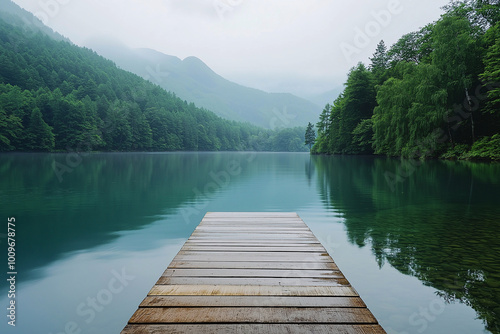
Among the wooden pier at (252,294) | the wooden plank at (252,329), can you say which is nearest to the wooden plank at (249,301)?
the wooden pier at (252,294)

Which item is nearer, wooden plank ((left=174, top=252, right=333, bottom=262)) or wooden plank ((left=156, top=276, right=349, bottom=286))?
wooden plank ((left=156, top=276, right=349, bottom=286))

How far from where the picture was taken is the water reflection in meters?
4.74

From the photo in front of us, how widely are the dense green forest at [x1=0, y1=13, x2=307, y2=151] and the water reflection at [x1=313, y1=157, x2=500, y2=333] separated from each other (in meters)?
68.1

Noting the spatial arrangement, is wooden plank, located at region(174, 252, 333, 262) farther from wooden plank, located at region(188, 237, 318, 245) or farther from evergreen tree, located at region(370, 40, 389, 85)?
evergreen tree, located at region(370, 40, 389, 85)

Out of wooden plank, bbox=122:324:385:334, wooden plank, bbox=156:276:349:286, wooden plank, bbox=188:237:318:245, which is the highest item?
wooden plank, bbox=122:324:385:334

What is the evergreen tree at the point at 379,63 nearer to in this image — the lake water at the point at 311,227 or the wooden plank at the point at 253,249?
the lake water at the point at 311,227

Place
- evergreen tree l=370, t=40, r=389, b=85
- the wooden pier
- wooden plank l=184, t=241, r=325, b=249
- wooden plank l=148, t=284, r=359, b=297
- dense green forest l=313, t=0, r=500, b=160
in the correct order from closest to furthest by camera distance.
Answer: the wooden pier
wooden plank l=148, t=284, r=359, b=297
wooden plank l=184, t=241, r=325, b=249
dense green forest l=313, t=0, r=500, b=160
evergreen tree l=370, t=40, r=389, b=85

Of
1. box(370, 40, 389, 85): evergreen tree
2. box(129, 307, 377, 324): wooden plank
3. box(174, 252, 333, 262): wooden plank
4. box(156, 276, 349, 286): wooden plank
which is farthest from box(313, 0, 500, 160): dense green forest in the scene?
box(129, 307, 377, 324): wooden plank

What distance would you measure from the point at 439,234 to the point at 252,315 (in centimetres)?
653

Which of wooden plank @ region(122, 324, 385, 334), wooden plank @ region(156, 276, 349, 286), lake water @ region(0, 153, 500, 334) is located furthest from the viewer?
lake water @ region(0, 153, 500, 334)

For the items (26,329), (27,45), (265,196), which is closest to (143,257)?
(26,329)

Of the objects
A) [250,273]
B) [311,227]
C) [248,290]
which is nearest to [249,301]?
[248,290]

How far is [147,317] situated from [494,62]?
1452 inches

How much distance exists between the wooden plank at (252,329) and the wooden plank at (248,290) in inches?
24.6
